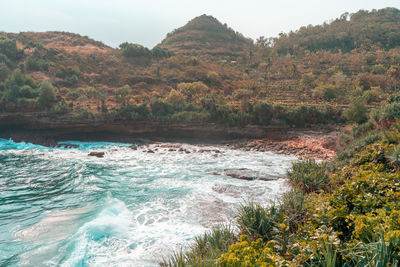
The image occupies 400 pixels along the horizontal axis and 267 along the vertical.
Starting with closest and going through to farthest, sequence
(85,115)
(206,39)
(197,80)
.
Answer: (85,115) < (197,80) < (206,39)

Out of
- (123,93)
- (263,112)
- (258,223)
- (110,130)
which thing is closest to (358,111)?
(263,112)

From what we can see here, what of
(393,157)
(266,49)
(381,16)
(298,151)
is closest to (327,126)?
(298,151)

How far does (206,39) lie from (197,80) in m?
73.3

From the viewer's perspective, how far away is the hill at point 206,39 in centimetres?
10764

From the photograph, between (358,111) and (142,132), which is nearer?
(358,111)

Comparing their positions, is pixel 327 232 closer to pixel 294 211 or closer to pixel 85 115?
pixel 294 211

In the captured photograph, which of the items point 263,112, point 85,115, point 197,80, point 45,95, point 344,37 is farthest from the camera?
point 344,37

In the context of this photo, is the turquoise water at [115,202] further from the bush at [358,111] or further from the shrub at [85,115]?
the bush at [358,111]

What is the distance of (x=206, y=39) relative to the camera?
12125 cm

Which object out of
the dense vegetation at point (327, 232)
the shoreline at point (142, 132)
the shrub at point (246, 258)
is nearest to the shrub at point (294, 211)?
the dense vegetation at point (327, 232)

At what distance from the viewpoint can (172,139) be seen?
31.5 m

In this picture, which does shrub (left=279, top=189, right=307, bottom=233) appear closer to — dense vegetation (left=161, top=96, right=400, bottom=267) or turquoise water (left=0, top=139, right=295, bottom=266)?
dense vegetation (left=161, top=96, right=400, bottom=267)

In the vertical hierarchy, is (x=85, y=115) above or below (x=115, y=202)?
above

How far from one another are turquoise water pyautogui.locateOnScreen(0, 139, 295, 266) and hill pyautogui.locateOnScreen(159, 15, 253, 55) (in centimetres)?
8864
